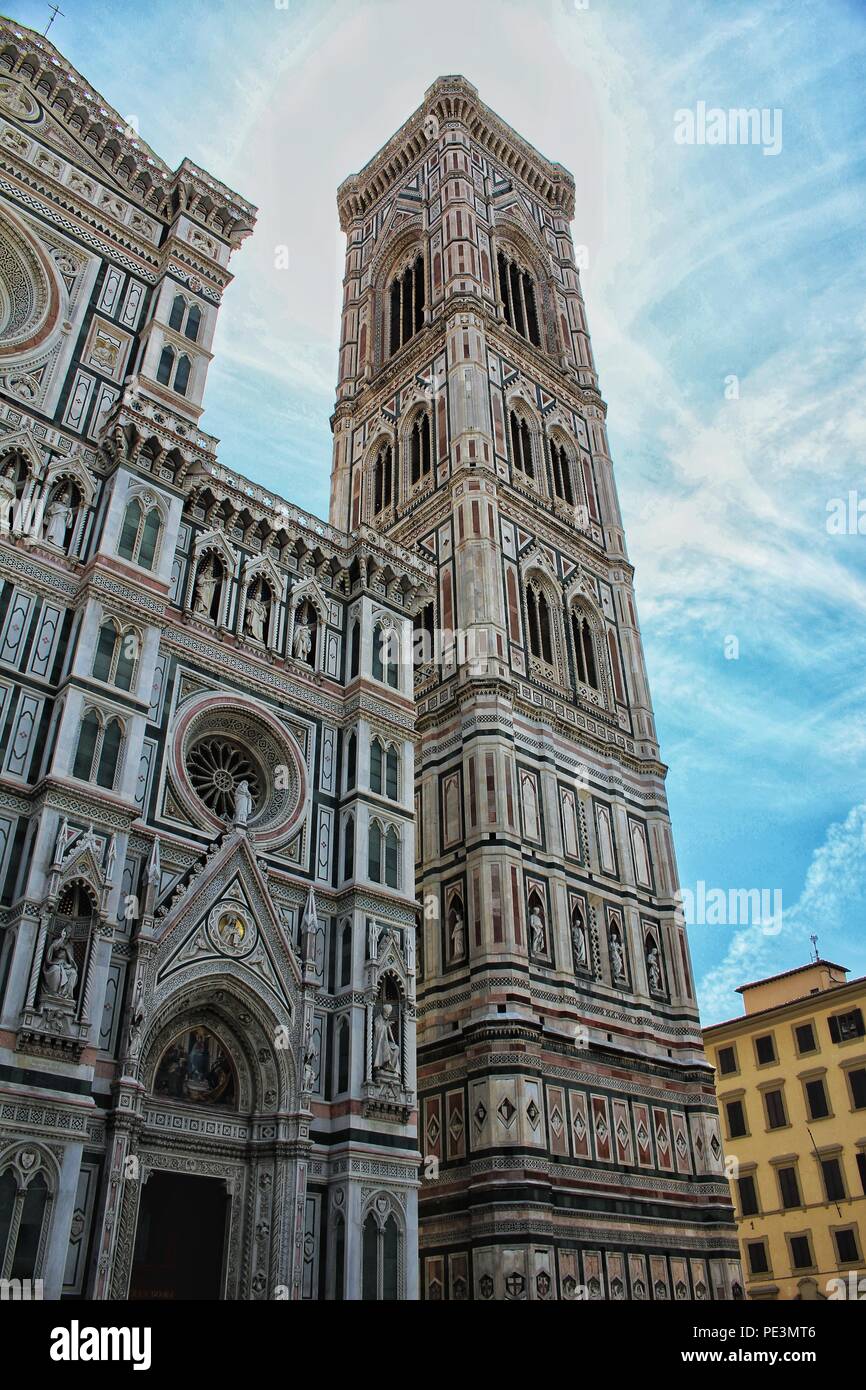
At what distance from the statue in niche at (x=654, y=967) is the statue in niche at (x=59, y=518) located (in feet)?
59.0

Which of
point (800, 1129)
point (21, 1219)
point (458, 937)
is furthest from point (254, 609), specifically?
point (800, 1129)

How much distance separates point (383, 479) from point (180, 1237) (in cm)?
2667

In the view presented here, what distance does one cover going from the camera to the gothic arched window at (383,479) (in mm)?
37312

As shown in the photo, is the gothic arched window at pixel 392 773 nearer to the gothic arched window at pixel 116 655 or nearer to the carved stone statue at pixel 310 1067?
the carved stone statue at pixel 310 1067

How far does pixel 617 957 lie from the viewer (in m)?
27.5

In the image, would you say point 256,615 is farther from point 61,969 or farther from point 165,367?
point 61,969

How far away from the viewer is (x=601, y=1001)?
2616 cm

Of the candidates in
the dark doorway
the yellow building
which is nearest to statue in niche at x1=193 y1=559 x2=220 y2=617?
the dark doorway

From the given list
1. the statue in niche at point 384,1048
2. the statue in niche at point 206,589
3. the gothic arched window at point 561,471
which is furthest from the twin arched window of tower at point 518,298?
the statue in niche at point 384,1048

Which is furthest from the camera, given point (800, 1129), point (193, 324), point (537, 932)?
point (800, 1129)

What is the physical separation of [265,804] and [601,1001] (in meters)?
10.2

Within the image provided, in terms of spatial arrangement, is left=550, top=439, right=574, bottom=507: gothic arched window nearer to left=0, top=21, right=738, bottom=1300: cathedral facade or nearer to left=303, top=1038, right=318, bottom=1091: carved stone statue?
left=0, top=21, right=738, bottom=1300: cathedral facade

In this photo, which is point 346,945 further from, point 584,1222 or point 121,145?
point 121,145
